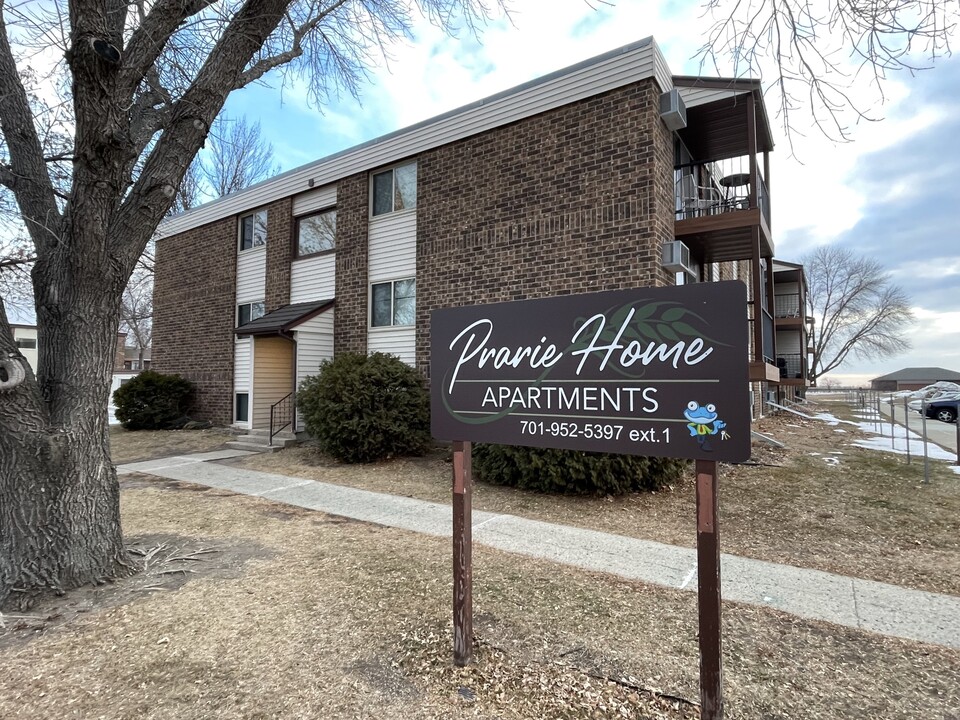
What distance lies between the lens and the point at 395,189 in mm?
11539

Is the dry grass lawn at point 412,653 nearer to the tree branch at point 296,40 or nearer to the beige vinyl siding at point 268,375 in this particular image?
the tree branch at point 296,40

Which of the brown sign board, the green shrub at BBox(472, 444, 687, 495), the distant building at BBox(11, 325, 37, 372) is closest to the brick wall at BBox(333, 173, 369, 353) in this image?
the green shrub at BBox(472, 444, 687, 495)

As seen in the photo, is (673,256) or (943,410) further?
(943,410)

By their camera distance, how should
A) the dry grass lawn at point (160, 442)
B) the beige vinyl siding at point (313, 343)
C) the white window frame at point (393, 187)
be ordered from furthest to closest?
the beige vinyl siding at point (313, 343), the white window frame at point (393, 187), the dry grass lawn at point (160, 442)

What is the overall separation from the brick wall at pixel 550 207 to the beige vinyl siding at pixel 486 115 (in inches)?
7.2

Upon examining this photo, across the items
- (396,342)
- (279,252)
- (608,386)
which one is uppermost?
(279,252)

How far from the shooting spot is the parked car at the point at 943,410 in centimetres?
2408

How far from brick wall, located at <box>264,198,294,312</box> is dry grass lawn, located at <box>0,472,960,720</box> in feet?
33.0

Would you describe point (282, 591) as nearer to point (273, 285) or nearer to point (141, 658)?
point (141, 658)

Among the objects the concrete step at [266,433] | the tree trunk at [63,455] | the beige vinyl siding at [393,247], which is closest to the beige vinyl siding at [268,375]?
the concrete step at [266,433]

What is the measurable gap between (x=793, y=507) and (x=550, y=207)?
5.65 meters

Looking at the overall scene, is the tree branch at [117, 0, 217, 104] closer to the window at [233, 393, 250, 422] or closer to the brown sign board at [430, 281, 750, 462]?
the brown sign board at [430, 281, 750, 462]

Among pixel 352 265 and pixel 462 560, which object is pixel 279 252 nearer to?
pixel 352 265

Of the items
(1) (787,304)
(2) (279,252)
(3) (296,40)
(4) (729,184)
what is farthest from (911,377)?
(3) (296,40)
